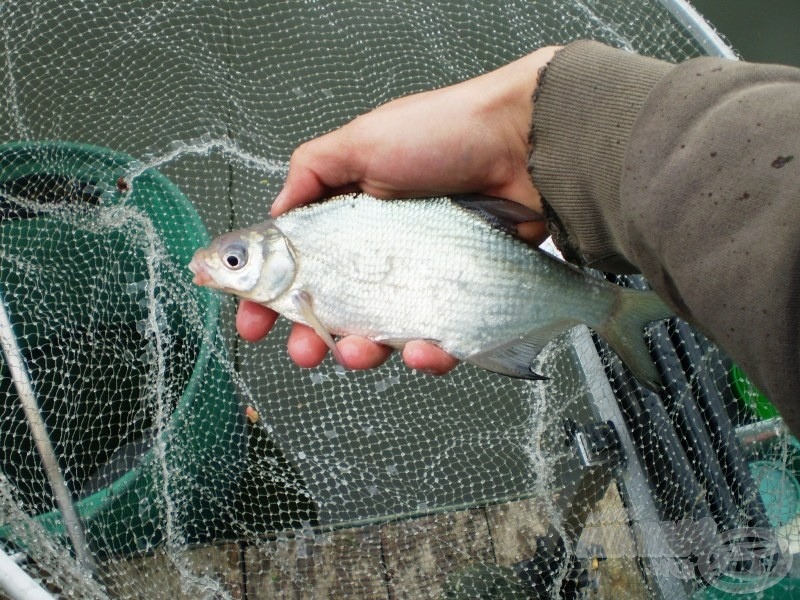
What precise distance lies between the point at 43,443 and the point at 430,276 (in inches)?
53.5

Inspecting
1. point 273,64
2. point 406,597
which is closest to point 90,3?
point 273,64

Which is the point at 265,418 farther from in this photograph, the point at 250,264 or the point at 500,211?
the point at 500,211

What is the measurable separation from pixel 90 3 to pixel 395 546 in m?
2.81

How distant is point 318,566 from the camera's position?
246 cm

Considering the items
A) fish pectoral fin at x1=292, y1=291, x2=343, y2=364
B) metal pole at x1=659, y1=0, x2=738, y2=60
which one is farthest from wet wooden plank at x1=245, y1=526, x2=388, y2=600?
metal pole at x1=659, y1=0, x2=738, y2=60

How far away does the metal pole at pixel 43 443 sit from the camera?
195 centimetres

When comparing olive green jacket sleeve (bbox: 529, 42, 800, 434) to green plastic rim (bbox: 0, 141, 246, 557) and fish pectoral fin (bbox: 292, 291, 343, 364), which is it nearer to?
fish pectoral fin (bbox: 292, 291, 343, 364)

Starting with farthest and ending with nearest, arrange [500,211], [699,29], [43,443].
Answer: [699,29]
[43,443]
[500,211]

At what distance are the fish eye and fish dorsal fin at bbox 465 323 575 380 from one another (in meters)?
0.61

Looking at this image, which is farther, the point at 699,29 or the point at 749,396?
the point at 699,29

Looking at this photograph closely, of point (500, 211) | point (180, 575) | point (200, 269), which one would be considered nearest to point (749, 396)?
point (500, 211)

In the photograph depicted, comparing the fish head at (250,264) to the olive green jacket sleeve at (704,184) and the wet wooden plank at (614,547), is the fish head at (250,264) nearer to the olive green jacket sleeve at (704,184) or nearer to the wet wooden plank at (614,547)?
the olive green jacket sleeve at (704,184)

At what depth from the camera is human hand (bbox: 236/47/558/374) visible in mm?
1676

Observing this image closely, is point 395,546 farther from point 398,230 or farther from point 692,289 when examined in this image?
point 692,289
